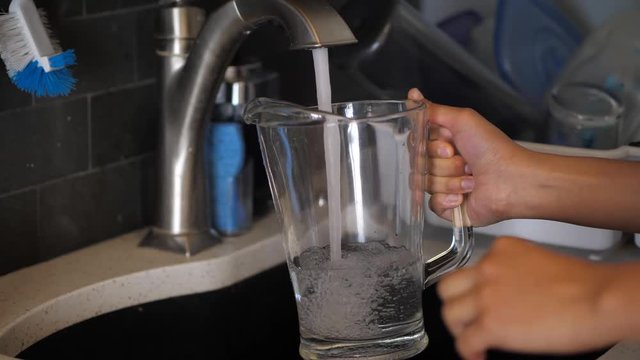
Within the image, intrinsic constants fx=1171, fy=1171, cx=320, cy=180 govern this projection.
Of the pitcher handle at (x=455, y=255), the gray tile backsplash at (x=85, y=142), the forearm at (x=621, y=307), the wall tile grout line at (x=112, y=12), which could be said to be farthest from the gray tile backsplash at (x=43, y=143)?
the forearm at (x=621, y=307)

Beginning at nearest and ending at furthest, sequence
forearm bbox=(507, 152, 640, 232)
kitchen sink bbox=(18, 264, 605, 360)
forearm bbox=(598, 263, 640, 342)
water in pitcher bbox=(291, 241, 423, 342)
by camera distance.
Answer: forearm bbox=(598, 263, 640, 342)
water in pitcher bbox=(291, 241, 423, 342)
forearm bbox=(507, 152, 640, 232)
kitchen sink bbox=(18, 264, 605, 360)

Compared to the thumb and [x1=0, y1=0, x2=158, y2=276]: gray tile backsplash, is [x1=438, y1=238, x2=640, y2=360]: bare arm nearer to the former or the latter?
the thumb

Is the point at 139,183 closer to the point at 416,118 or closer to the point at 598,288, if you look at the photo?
the point at 416,118

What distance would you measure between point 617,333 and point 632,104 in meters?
0.79

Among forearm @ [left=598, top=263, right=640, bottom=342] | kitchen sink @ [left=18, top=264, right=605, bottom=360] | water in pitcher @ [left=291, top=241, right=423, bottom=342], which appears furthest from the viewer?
kitchen sink @ [left=18, top=264, right=605, bottom=360]

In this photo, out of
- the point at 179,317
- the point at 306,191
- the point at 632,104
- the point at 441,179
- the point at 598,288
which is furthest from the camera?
the point at 632,104

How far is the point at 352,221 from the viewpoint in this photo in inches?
44.4

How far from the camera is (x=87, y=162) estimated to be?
1496mm

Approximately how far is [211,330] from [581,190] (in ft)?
1.65

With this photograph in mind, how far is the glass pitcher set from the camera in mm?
1085

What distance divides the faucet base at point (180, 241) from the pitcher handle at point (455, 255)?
0.43m

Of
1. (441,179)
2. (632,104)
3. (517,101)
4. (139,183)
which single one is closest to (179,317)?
(139,183)

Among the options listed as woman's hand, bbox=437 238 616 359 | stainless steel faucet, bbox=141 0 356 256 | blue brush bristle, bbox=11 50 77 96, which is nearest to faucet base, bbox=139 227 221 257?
stainless steel faucet, bbox=141 0 356 256

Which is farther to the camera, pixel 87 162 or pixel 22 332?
pixel 87 162
